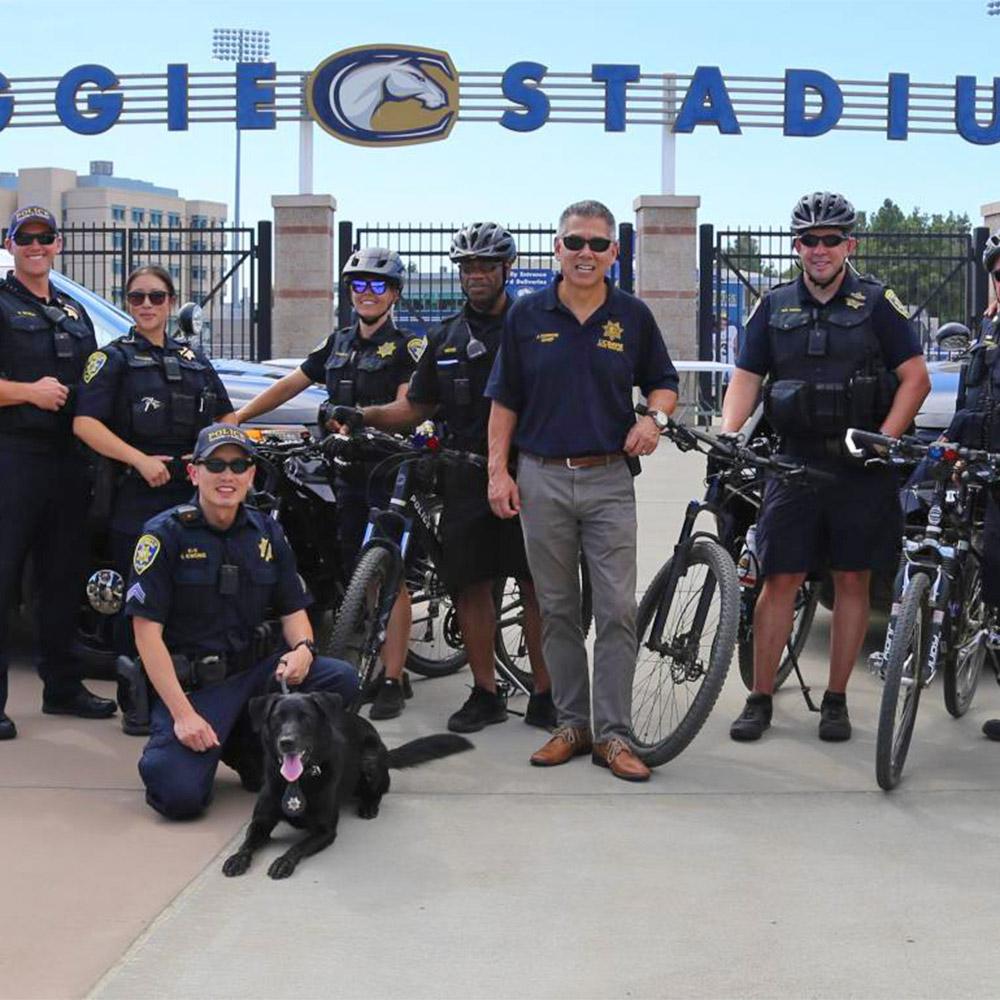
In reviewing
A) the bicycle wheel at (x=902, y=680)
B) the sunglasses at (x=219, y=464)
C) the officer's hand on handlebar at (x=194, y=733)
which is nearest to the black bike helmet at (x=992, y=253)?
the bicycle wheel at (x=902, y=680)

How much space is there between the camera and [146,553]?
16.6ft

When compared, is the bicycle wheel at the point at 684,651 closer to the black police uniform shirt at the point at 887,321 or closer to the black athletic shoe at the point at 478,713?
the black athletic shoe at the point at 478,713

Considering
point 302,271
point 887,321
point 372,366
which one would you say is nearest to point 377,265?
point 372,366

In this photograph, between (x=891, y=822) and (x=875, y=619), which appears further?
(x=875, y=619)

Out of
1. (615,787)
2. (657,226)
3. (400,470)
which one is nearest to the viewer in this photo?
(615,787)

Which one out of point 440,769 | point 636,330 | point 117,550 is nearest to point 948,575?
point 636,330

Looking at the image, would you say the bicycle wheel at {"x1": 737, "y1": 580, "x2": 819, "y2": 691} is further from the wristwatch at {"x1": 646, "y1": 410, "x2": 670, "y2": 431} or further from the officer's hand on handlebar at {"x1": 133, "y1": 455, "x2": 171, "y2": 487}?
the officer's hand on handlebar at {"x1": 133, "y1": 455, "x2": 171, "y2": 487}

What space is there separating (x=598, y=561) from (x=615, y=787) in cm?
79

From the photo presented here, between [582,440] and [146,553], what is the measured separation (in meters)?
1.53

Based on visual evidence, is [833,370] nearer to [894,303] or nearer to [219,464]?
[894,303]

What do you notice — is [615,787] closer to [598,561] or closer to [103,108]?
[598,561]

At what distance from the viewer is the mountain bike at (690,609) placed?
5.39 meters

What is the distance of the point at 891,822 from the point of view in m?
4.87

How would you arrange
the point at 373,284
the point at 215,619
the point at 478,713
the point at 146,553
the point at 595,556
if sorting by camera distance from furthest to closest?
the point at 373,284
the point at 478,713
the point at 595,556
the point at 215,619
the point at 146,553
